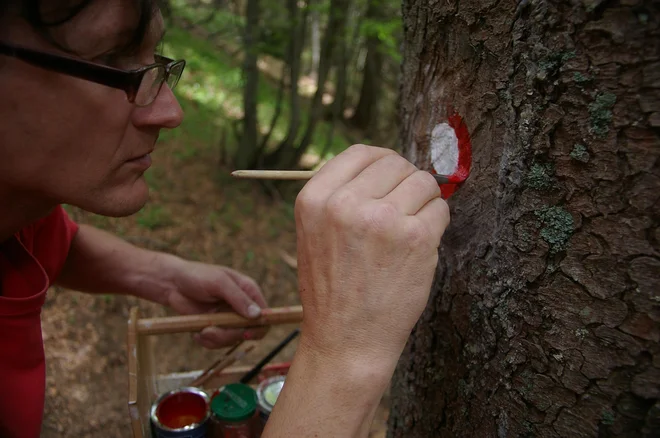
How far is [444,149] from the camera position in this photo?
4.23ft

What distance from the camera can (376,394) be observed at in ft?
3.17

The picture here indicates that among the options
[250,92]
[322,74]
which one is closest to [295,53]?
[322,74]

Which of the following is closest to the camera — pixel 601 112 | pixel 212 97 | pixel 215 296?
pixel 601 112

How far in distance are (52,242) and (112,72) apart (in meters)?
0.88

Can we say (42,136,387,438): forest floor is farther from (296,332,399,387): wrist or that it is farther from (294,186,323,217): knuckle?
(294,186,323,217): knuckle

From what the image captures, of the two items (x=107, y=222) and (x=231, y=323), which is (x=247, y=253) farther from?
(x=231, y=323)

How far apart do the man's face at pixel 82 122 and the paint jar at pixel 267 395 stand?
74 cm

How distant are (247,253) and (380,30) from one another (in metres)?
2.85

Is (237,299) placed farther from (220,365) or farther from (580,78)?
(580,78)

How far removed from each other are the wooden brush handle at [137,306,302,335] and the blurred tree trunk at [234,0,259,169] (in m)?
4.39

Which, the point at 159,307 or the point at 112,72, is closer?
the point at 112,72

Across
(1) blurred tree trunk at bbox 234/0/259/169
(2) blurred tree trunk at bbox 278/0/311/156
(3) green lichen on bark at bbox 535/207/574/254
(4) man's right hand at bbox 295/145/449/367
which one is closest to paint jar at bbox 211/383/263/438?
(4) man's right hand at bbox 295/145/449/367

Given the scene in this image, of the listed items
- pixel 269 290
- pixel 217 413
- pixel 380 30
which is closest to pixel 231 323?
pixel 217 413

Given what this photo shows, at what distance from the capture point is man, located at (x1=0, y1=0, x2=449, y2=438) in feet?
3.09
